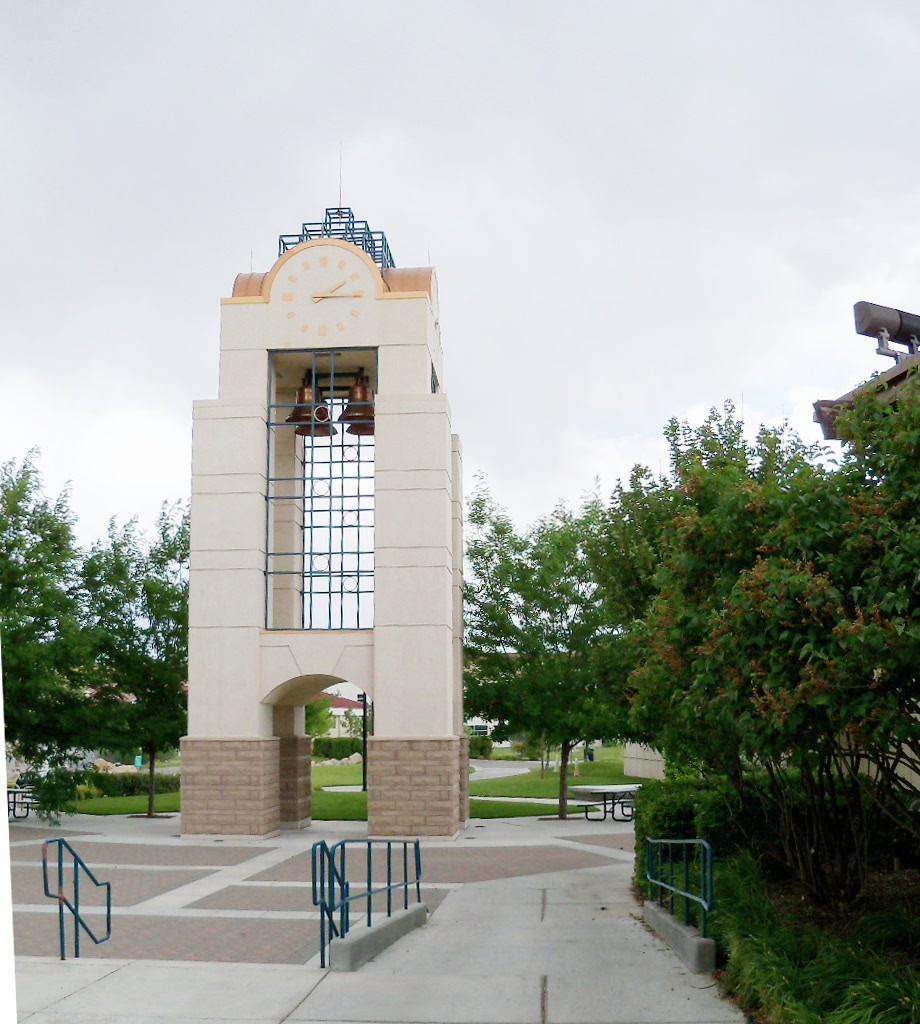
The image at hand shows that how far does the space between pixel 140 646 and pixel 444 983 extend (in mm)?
21112

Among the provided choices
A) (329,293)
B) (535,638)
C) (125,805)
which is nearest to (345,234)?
(329,293)

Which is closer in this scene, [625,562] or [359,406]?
[625,562]

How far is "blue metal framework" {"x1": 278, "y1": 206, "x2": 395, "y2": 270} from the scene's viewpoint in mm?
27219

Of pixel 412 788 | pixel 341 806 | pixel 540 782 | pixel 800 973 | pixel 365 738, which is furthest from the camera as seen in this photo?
pixel 540 782

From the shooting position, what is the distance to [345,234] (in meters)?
27.2

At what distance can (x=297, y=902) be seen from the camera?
15.2 metres

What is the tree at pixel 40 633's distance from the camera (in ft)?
82.6

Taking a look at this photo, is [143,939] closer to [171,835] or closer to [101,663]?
[171,835]

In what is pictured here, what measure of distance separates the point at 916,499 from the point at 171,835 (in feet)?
68.7

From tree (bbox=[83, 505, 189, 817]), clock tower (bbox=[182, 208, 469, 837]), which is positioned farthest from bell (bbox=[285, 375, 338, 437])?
tree (bbox=[83, 505, 189, 817])

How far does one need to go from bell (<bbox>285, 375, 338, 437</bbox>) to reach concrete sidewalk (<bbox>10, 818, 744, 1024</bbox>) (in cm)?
1386

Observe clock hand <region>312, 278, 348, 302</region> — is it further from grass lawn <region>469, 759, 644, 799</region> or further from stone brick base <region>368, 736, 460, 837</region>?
grass lawn <region>469, 759, 644, 799</region>

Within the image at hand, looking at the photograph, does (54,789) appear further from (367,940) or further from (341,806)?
(367,940)

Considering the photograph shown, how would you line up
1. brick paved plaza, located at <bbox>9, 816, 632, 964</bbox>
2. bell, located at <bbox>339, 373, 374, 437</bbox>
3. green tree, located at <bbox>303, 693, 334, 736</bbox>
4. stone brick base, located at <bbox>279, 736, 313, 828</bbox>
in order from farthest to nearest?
1. green tree, located at <bbox>303, 693, 334, 736</bbox>
2. stone brick base, located at <bbox>279, 736, 313, 828</bbox>
3. bell, located at <bbox>339, 373, 374, 437</bbox>
4. brick paved plaza, located at <bbox>9, 816, 632, 964</bbox>
